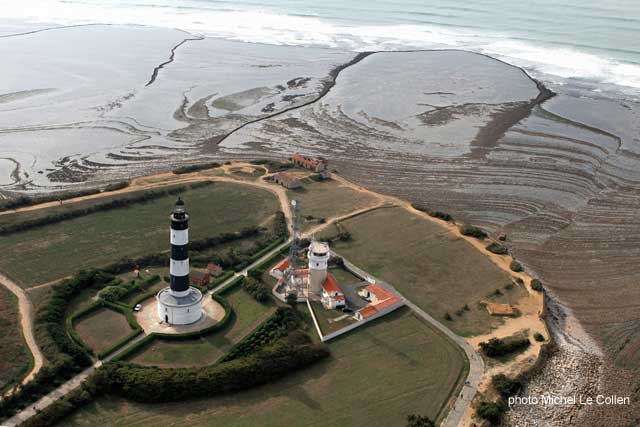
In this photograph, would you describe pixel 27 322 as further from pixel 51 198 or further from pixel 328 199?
pixel 328 199

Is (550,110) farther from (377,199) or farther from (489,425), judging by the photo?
(489,425)

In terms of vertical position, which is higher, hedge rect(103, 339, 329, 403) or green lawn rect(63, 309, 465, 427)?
hedge rect(103, 339, 329, 403)

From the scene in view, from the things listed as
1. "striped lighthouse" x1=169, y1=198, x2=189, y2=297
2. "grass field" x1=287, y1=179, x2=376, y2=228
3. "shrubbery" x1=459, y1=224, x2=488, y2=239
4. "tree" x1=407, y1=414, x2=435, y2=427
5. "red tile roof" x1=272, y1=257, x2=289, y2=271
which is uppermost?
"striped lighthouse" x1=169, y1=198, x2=189, y2=297

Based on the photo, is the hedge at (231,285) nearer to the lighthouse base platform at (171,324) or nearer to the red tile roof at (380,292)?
the lighthouse base platform at (171,324)

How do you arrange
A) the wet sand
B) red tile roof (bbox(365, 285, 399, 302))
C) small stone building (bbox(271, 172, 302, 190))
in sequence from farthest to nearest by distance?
1. small stone building (bbox(271, 172, 302, 190))
2. the wet sand
3. red tile roof (bbox(365, 285, 399, 302))

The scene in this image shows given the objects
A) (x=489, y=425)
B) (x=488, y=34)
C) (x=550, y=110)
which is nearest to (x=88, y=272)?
(x=489, y=425)

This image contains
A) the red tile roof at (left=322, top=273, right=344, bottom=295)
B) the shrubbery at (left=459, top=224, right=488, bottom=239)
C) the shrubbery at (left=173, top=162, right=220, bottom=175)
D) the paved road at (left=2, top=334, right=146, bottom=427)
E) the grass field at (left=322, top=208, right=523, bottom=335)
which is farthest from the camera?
the shrubbery at (left=173, top=162, right=220, bottom=175)

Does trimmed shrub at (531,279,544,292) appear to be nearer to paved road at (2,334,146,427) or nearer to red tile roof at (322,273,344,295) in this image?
red tile roof at (322,273,344,295)

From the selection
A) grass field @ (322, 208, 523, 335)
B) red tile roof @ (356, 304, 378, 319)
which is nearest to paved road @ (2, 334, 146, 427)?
red tile roof @ (356, 304, 378, 319)
